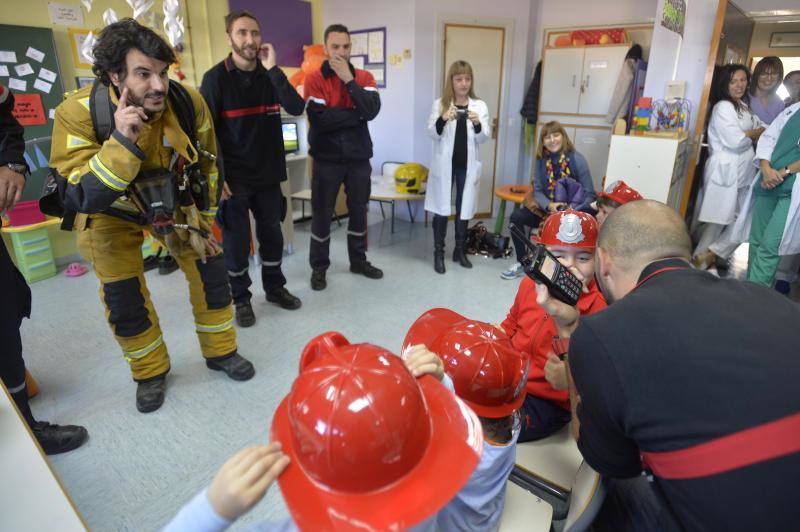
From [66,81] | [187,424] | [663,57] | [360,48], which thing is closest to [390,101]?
[360,48]

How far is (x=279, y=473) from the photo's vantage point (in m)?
0.64

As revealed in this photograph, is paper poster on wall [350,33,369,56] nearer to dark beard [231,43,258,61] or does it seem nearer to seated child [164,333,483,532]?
dark beard [231,43,258,61]

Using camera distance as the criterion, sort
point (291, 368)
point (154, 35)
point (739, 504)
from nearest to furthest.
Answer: point (739, 504) < point (154, 35) < point (291, 368)

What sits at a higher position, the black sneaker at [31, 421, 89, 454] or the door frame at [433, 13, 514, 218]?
the door frame at [433, 13, 514, 218]

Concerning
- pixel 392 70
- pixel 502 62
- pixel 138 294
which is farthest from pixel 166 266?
pixel 502 62

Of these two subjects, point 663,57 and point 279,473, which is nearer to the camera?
point 279,473

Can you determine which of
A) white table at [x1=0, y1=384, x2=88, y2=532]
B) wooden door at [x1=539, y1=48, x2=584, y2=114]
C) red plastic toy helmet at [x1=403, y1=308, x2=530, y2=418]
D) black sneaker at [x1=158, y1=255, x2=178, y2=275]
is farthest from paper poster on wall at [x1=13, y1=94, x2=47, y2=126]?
wooden door at [x1=539, y1=48, x2=584, y2=114]

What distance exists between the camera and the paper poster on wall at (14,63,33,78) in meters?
3.32

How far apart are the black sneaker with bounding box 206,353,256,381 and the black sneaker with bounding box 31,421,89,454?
2.08 feet

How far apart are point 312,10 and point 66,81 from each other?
236 centimetres

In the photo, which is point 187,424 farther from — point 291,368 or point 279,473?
point 279,473

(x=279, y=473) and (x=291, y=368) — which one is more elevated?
(x=279, y=473)

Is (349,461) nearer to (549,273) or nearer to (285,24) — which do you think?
(549,273)

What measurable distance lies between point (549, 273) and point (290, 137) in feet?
12.7
